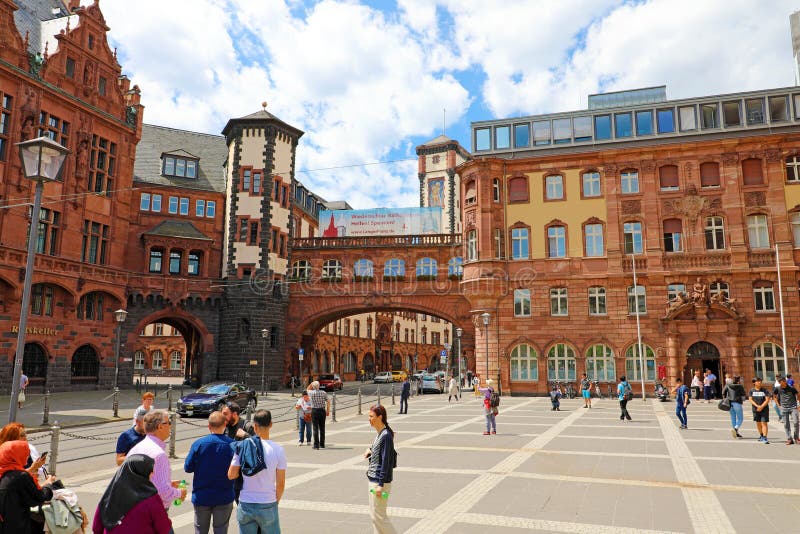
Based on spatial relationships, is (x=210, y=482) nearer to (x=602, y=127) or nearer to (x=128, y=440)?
(x=128, y=440)

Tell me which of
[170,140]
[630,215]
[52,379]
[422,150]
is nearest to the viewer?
[52,379]

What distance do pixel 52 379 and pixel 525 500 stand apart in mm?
31923

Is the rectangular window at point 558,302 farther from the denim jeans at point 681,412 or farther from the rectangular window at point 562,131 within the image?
the denim jeans at point 681,412

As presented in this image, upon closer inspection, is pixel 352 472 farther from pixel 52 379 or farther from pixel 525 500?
pixel 52 379

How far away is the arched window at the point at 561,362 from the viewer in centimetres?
3444

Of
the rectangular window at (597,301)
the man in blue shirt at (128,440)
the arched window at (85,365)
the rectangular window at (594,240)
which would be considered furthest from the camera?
the arched window at (85,365)

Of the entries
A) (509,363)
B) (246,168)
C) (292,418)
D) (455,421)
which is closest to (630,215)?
(509,363)

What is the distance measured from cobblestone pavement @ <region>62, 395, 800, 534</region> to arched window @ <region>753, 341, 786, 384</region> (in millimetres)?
15140

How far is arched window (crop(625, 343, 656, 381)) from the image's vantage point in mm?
33188

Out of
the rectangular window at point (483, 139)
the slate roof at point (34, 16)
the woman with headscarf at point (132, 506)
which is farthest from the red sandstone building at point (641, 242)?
the woman with headscarf at point (132, 506)

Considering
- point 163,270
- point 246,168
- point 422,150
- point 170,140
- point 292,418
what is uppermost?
point 422,150

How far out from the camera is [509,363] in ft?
116

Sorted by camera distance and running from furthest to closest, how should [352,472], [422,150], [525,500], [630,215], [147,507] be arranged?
[422,150] → [630,215] → [352,472] → [525,500] → [147,507]

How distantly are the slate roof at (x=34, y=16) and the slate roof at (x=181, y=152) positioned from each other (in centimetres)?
1053
